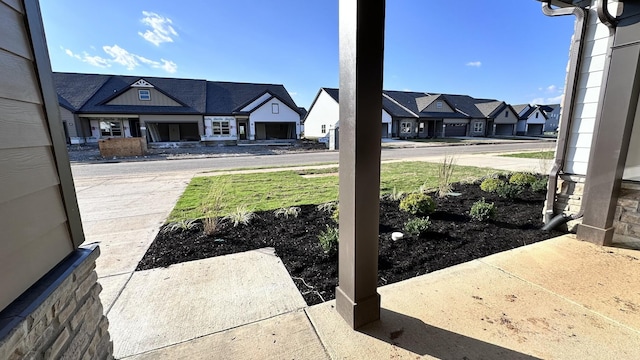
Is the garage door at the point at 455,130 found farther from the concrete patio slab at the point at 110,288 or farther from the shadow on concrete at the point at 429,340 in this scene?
the concrete patio slab at the point at 110,288

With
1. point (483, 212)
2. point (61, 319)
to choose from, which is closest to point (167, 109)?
point (483, 212)

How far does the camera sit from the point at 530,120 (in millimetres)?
44094

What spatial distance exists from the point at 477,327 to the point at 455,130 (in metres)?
41.6

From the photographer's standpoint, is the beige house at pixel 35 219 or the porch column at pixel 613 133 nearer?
the beige house at pixel 35 219

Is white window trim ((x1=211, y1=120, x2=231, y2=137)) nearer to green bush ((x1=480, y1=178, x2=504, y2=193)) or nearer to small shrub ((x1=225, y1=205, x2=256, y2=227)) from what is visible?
small shrub ((x1=225, y1=205, x2=256, y2=227))

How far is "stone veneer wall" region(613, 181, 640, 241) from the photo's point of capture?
11.3 ft

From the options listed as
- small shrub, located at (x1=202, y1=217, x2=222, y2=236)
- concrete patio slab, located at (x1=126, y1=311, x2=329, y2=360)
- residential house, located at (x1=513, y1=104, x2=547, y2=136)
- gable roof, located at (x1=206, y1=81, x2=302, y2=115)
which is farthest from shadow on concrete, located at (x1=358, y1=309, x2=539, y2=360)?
residential house, located at (x1=513, y1=104, x2=547, y2=136)

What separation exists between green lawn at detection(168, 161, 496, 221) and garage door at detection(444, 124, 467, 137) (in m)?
31.5

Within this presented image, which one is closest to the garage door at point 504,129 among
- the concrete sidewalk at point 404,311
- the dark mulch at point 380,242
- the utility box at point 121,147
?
the dark mulch at point 380,242

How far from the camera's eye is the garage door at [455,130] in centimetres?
3843

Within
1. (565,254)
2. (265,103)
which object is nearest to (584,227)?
(565,254)

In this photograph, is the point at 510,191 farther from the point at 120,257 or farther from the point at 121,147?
the point at 121,147

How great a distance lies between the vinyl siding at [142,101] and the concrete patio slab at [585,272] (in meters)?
29.3

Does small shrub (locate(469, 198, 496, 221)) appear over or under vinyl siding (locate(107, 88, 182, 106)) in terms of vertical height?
under
